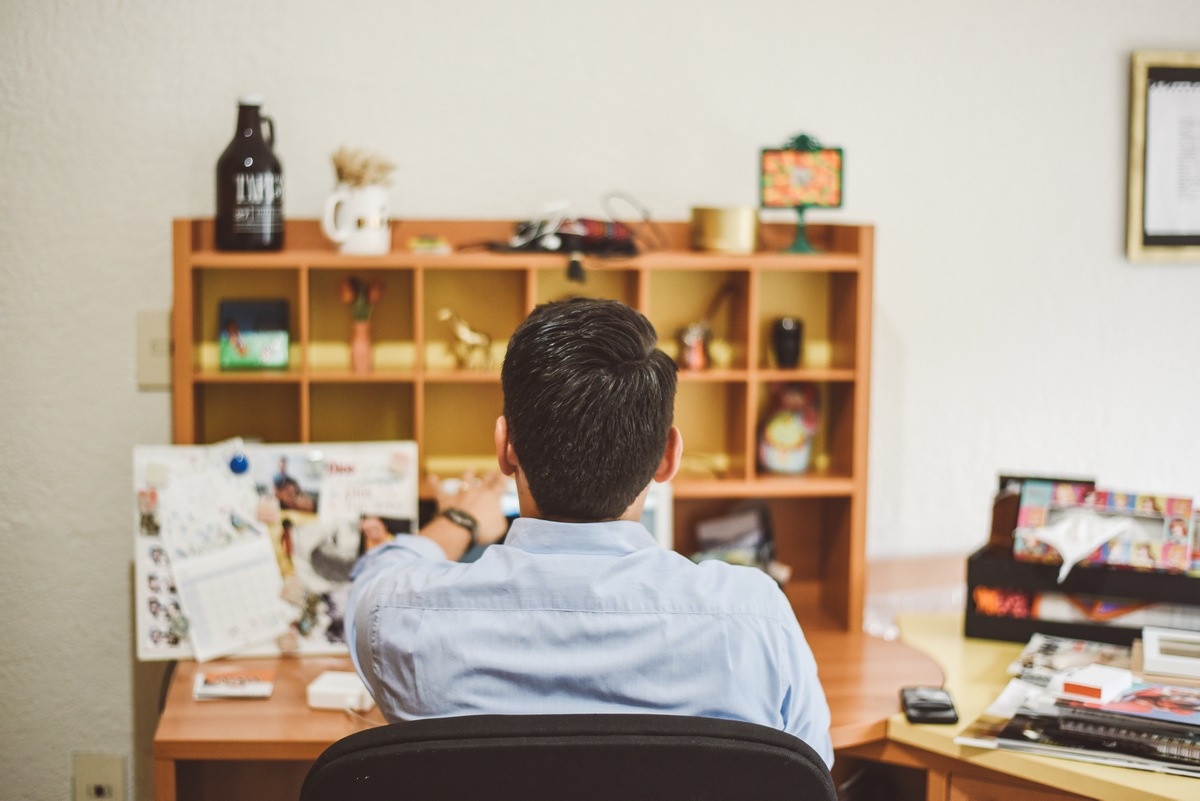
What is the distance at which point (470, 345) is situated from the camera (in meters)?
2.20

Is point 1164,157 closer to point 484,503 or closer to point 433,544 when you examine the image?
point 484,503

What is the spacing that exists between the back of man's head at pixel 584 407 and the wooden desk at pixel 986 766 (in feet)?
2.56

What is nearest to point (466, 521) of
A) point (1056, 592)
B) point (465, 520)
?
point (465, 520)

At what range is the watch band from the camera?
5.67 ft

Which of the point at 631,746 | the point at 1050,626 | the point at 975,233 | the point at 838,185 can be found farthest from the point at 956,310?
the point at 631,746

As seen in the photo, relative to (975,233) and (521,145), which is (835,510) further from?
(521,145)

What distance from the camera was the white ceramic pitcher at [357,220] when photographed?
208 cm

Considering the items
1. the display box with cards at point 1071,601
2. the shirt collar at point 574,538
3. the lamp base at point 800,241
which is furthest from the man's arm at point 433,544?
the display box with cards at point 1071,601

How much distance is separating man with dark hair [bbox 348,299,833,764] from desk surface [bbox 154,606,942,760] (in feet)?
1.61

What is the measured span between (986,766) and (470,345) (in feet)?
3.79

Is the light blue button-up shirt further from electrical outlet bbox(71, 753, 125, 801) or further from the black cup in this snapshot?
electrical outlet bbox(71, 753, 125, 801)

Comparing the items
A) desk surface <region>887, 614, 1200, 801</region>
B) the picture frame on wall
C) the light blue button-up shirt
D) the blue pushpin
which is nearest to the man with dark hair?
the light blue button-up shirt

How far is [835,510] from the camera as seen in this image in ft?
7.60

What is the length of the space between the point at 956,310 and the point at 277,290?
1.44 meters
